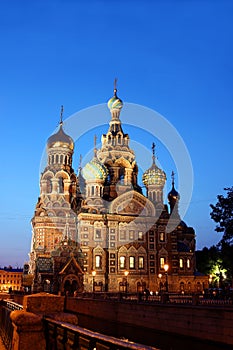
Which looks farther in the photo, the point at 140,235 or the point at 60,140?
the point at 60,140

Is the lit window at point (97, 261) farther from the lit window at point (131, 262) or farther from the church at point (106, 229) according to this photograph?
the lit window at point (131, 262)

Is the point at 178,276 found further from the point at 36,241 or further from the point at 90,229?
the point at 36,241

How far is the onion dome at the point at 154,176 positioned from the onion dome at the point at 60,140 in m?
12.7

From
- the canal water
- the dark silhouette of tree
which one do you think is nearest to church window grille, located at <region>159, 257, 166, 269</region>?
the dark silhouette of tree

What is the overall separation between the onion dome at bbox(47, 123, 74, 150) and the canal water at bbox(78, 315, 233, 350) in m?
35.3

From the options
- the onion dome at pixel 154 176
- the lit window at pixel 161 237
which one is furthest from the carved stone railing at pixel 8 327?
the onion dome at pixel 154 176

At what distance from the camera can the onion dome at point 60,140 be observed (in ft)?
218

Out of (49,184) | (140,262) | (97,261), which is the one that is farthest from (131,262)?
(49,184)

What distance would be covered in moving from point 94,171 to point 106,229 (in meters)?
9.48

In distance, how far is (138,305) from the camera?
32.8 meters

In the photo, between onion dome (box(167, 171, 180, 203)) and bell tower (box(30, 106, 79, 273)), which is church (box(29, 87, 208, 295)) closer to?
bell tower (box(30, 106, 79, 273))

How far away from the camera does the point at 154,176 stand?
67375mm

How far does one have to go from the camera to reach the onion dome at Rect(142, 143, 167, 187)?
2643 inches

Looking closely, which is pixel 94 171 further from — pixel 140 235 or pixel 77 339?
pixel 77 339
